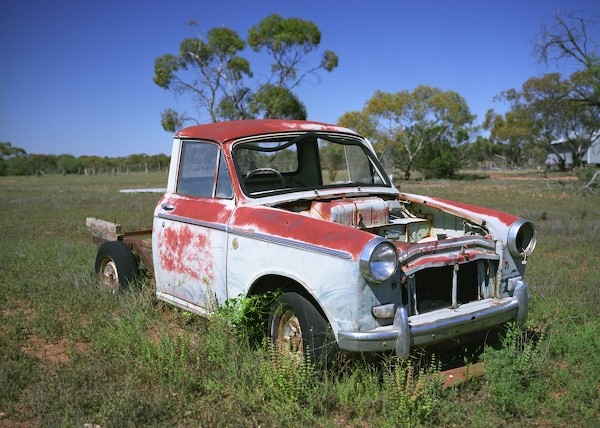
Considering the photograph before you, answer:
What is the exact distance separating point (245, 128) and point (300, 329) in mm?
1958

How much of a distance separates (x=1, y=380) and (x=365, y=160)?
11.9ft

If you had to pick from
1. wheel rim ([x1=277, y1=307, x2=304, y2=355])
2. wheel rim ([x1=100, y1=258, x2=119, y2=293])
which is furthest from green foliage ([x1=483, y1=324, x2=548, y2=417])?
wheel rim ([x1=100, y1=258, x2=119, y2=293])

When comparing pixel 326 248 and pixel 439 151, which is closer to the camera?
pixel 326 248

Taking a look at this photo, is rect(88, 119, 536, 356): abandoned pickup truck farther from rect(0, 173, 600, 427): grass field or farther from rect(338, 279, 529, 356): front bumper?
rect(0, 173, 600, 427): grass field

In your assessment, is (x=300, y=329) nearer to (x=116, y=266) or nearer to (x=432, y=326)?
(x=432, y=326)

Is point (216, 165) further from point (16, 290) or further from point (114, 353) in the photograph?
point (16, 290)

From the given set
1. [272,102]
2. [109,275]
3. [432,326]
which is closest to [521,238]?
[432,326]

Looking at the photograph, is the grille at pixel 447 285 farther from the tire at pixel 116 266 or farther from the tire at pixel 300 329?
the tire at pixel 116 266

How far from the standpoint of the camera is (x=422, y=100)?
120 ft

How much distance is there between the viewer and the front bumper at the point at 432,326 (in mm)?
3262

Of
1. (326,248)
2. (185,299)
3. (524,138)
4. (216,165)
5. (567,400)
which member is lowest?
(567,400)

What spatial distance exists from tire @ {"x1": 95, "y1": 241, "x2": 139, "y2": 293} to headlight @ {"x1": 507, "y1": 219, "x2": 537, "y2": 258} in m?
3.70

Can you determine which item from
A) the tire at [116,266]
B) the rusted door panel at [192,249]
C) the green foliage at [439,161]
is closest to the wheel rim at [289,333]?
the rusted door panel at [192,249]

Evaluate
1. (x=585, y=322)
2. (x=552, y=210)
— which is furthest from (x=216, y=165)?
(x=552, y=210)
